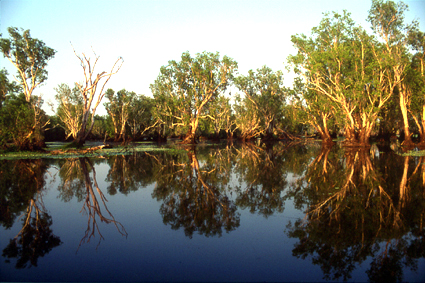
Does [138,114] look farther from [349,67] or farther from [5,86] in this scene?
[349,67]

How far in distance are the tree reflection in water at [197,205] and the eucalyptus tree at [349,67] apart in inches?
1056

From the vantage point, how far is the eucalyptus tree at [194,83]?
46469mm

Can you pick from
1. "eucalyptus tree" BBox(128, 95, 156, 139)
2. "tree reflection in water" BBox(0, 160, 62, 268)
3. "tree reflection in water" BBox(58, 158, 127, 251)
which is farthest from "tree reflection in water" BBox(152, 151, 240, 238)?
"eucalyptus tree" BBox(128, 95, 156, 139)

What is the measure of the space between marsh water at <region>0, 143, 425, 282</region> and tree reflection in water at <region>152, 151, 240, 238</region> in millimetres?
33

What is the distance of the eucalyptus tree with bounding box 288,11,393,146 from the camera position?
34.7m

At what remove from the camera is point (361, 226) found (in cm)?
691

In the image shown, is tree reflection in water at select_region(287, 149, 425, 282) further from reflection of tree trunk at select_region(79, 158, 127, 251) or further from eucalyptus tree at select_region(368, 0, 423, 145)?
eucalyptus tree at select_region(368, 0, 423, 145)

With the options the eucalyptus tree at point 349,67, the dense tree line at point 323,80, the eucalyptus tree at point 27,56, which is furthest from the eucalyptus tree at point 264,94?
the eucalyptus tree at point 27,56

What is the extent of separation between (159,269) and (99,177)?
1089 cm

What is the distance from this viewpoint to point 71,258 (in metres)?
5.42

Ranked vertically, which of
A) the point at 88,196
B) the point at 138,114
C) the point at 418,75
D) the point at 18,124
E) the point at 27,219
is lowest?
the point at 27,219

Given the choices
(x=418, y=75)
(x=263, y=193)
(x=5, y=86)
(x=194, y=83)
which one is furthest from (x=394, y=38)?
(x=5, y=86)

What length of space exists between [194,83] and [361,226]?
1707 inches

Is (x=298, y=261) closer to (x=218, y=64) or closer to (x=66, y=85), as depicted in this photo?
(x=218, y=64)
